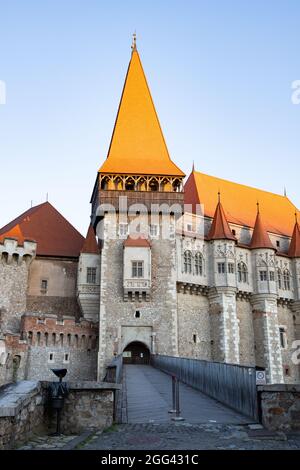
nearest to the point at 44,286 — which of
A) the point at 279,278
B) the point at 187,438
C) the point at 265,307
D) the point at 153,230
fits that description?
the point at 153,230

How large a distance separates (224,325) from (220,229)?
282 inches

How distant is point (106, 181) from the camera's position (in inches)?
1291

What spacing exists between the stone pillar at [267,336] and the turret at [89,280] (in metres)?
11.9

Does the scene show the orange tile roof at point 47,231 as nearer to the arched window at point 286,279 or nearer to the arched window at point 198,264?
the arched window at point 198,264

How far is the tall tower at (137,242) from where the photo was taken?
29281 millimetres

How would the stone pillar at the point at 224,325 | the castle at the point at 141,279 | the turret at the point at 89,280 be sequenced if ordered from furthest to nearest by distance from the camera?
1. the turret at the point at 89,280
2. the stone pillar at the point at 224,325
3. the castle at the point at 141,279

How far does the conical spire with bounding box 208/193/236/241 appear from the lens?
3428 cm

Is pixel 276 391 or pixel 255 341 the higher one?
pixel 255 341

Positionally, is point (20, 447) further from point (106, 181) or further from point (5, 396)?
→ point (106, 181)

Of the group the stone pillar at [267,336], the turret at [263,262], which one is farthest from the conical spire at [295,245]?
the stone pillar at [267,336]

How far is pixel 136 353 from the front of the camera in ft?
99.2

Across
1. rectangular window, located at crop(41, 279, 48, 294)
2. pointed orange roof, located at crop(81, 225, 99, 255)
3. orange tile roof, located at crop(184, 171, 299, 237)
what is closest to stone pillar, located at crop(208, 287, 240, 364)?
orange tile roof, located at crop(184, 171, 299, 237)
